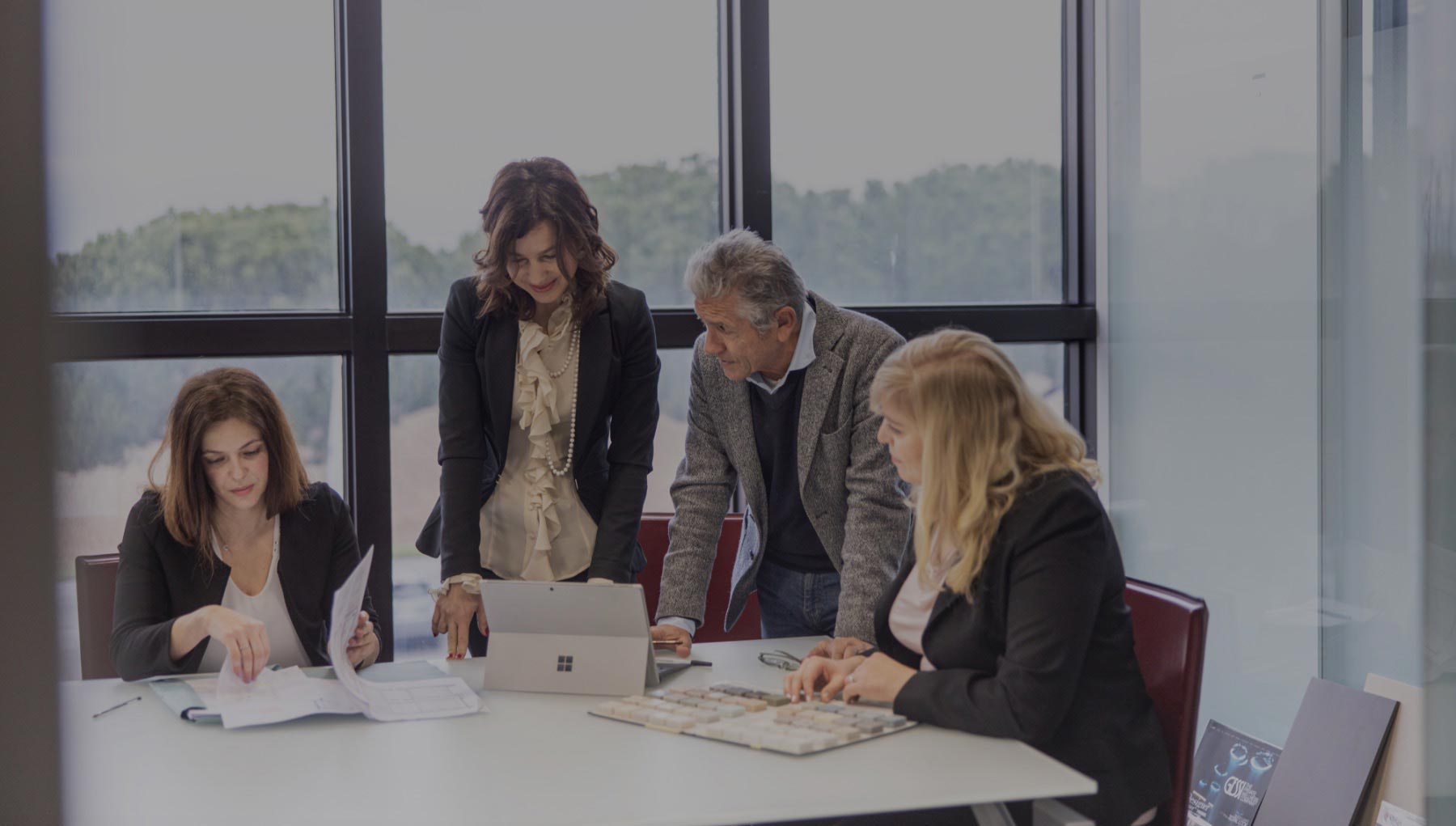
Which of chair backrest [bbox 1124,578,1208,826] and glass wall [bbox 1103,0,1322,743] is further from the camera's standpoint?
glass wall [bbox 1103,0,1322,743]

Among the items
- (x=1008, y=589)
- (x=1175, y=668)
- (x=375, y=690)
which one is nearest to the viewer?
(x=1008, y=589)

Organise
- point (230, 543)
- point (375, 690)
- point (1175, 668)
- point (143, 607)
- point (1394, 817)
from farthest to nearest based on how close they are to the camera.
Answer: point (1394, 817)
point (230, 543)
point (143, 607)
point (375, 690)
point (1175, 668)

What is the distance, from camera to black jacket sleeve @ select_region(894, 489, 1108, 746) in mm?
1651

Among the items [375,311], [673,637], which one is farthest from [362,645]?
[375,311]

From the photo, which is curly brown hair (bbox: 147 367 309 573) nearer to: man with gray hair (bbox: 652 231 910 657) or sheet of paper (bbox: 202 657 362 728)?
sheet of paper (bbox: 202 657 362 728)

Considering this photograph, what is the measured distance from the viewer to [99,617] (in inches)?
92.6

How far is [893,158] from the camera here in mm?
3910

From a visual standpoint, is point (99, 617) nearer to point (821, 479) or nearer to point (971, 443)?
point (821, 479)

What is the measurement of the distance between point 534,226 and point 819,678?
3.27 feet

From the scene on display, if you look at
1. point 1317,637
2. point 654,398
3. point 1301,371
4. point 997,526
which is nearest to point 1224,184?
point 1301,371

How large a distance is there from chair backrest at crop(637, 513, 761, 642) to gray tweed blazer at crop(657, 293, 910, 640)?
31cm

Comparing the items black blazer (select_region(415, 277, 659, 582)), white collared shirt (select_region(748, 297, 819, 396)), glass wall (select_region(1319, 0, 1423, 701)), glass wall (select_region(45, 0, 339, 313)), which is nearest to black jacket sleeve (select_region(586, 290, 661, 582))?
black blazer (select_region(415, 277, 659, 582))

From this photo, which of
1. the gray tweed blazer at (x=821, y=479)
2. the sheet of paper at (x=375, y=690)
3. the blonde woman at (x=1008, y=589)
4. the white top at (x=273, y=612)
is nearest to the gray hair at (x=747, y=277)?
the gray tweed blazer at (x=821, y=479)

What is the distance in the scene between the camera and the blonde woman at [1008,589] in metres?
1.67
